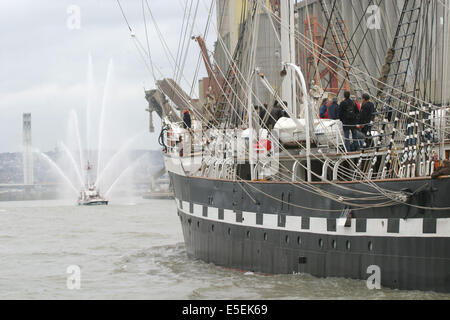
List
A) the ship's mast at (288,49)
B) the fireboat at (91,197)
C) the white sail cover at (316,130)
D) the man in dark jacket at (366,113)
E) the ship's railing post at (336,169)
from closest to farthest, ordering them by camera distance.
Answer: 1. the ship's railing post at (336,169)
2. the man in dark jacket at (366,113)
3. the white sail cover at (316,130)
4. the ship's mast at (288,49)
5. the fireboat at (91,197)

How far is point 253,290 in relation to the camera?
18.7 meters

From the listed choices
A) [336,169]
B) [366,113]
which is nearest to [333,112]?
[366,113]

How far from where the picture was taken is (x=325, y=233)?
1797 cm

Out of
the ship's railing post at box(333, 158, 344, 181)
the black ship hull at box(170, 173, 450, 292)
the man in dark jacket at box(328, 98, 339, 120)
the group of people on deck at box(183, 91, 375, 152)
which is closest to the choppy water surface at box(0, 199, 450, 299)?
the black ship hull at box(170, 173, 450, 292)

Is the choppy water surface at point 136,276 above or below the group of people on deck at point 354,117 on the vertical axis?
below

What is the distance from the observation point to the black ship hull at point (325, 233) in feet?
51.5

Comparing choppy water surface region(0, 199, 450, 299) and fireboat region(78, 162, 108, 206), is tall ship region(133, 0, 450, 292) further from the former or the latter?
fireboat region(78, 162, 108, 206)

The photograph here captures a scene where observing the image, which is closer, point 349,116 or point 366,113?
point 366,113

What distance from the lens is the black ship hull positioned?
15.7 m

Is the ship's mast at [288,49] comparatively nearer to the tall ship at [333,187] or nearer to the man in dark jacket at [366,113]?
the tall ship at [333,187]

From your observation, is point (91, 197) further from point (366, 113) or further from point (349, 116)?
point (366, 113)

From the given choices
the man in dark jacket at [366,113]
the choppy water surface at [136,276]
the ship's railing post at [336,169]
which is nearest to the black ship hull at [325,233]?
the choppy water surface at [136,276]
